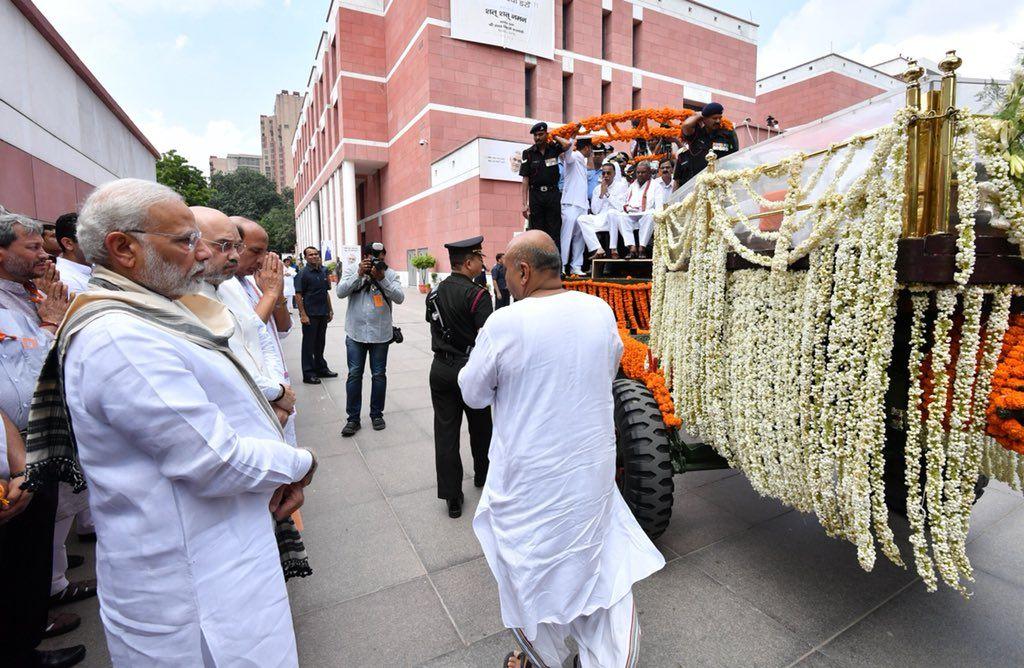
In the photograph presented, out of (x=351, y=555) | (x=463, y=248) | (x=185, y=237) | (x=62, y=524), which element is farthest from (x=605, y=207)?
(x=62, y=524)

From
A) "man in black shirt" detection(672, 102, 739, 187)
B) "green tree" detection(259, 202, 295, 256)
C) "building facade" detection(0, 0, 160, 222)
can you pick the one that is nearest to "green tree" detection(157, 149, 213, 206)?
"building facade" detection(0, 0, 160, 222)

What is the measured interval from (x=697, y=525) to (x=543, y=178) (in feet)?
13.7

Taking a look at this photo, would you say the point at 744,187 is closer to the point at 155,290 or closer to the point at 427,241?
the point at 155,290

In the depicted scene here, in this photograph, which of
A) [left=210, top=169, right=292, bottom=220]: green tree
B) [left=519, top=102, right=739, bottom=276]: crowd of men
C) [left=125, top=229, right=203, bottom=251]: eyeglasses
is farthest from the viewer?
[left=210, top=169, right=292, bottom=220]: green tree

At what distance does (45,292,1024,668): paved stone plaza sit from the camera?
225 centimetres

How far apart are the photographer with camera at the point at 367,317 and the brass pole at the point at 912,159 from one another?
412 cm

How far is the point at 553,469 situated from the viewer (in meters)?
1.92

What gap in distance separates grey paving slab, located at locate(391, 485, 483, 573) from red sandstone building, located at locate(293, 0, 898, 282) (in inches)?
684

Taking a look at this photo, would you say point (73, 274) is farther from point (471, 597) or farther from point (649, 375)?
point (649, 375)

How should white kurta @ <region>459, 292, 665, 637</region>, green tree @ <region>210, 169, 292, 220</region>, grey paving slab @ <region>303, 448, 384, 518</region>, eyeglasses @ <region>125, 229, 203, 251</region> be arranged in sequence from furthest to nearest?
green tree @ <region>210, 169, 292, 220</region>, grey paving slab @ <region>303, 448, 384, 518</region>, white kurta @ <region>459, 292, 665, 637</region>, eyeglasses @ <region>125, 229, 203, 251</region>

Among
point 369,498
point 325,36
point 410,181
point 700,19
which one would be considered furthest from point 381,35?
point 369,498

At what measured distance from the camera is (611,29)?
87.2ft

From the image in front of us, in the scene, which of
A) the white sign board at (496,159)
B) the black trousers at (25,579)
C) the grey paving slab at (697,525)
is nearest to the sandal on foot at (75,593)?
the black trousers at (25,579)

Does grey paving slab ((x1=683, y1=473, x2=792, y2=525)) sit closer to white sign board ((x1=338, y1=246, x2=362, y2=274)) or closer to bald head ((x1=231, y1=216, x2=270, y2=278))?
bald head ((x1=231, y1=216, x2=270, y2=278))
